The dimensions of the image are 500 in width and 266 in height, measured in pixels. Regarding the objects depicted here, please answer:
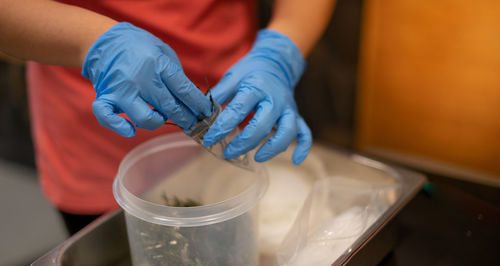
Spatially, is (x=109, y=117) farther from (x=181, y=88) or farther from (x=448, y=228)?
(x=448, y=228)

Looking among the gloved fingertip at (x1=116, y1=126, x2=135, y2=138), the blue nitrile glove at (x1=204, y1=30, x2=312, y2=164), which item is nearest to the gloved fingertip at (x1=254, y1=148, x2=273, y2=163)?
the blue nitrile glove at (x1=204, y1=30, x2=312, y2=164)

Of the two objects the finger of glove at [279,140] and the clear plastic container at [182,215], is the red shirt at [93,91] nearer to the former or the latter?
the clear plastic container at [182,215]

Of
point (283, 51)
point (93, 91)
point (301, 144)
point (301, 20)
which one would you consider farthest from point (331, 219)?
point (93, 91)

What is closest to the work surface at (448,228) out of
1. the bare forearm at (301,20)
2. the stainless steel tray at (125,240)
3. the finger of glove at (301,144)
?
the stainless steel tray at (125,240)

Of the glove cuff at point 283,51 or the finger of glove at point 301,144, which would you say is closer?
the finger of glove at point 301,144

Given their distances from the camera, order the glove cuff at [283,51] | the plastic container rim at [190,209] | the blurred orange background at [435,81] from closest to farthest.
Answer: the plastic container rim at [190,209]
the glove cuff at [283,51]
the blurred orange background at [435,81]

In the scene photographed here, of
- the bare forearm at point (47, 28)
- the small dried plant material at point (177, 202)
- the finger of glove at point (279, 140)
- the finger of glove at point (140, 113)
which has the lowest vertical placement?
the small dried plant material at point (177, 202)

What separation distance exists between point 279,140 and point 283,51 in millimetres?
240

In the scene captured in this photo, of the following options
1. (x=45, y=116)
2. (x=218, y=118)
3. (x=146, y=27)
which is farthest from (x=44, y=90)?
(x=218, y=118)

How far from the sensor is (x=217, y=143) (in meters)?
0.80

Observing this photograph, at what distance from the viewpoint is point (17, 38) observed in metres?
0.76

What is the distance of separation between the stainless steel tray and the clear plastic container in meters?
0.10

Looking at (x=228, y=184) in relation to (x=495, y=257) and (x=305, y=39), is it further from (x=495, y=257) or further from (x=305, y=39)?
(x=495, y=257)

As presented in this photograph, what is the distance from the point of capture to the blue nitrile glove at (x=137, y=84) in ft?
2.31
